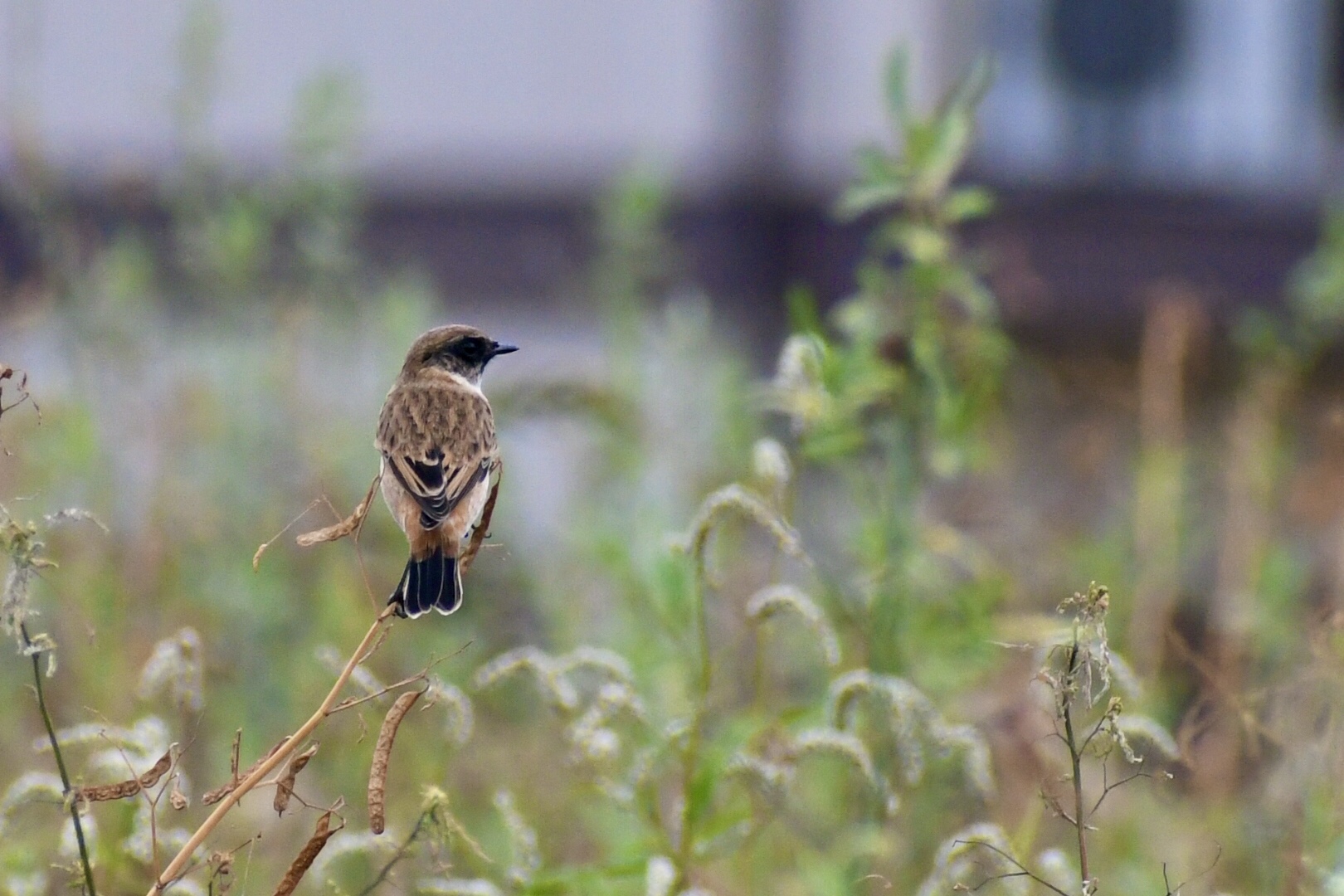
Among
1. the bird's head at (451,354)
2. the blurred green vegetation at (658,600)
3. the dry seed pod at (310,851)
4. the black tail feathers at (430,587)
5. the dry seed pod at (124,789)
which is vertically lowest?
the blurred green vegetation at (658,600)

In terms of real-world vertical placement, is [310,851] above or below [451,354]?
below

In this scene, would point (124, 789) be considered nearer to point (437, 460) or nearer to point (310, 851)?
point (310, 851)

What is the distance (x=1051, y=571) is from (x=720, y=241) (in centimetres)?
548

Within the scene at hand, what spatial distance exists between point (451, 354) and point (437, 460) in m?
0.30

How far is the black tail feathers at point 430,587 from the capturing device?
184 cm

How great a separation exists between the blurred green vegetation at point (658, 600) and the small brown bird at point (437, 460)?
0.54ft

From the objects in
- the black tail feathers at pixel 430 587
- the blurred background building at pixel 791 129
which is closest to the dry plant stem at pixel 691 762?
the black tail feathers at pixel 430 587

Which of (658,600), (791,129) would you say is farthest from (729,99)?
(658,600)

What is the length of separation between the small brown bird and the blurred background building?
7.46 m

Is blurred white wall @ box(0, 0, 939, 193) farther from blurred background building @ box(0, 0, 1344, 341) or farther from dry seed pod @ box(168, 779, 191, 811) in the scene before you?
dry seed pod @ box(168, 779, 191, 811)

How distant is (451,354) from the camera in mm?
2471

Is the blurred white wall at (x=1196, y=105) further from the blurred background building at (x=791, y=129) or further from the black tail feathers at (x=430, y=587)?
the black tail feathers at (x=430, y=587)

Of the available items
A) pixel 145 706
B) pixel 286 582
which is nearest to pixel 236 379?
pixel 286 582

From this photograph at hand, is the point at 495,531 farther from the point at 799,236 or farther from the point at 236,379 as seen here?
the point at 799,236
